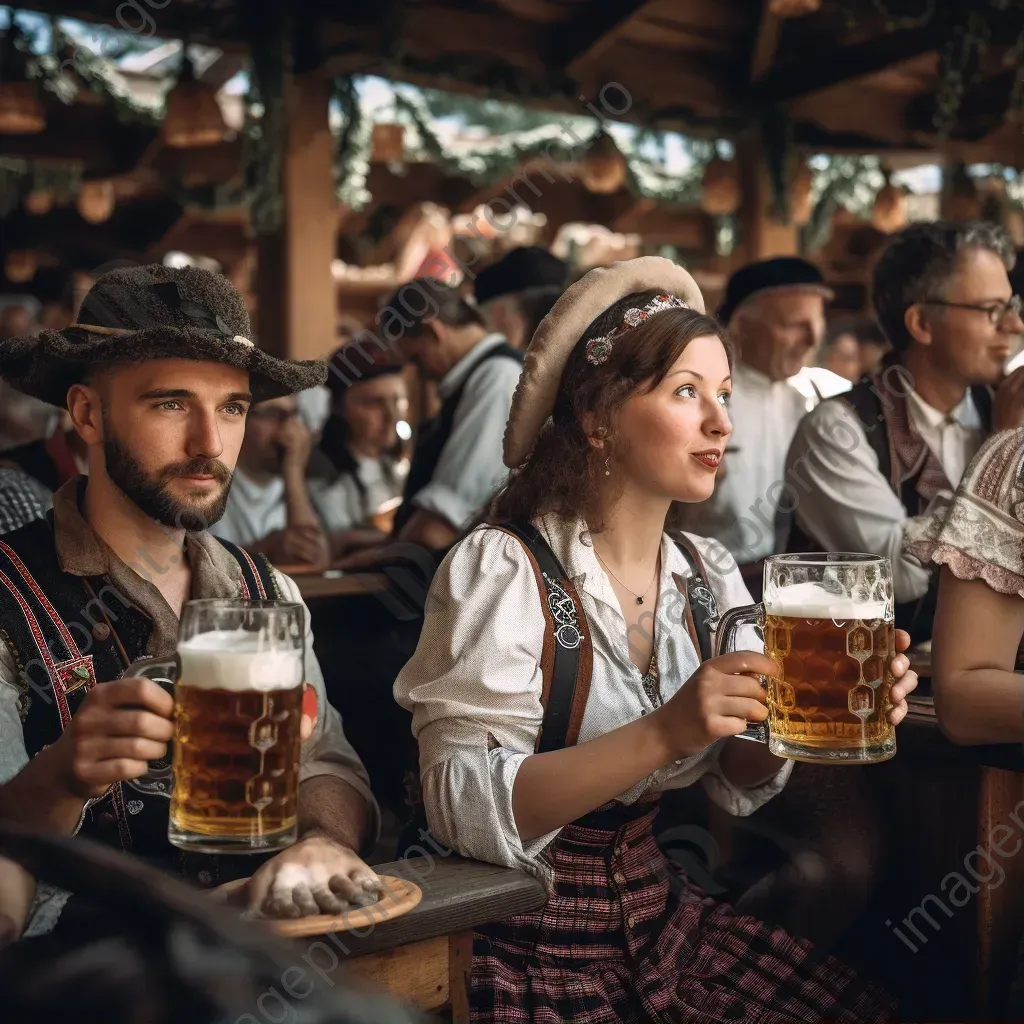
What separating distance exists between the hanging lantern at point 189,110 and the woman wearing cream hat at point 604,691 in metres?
3.86

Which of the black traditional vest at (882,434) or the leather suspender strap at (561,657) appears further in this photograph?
the black traditional vest at (882,434)

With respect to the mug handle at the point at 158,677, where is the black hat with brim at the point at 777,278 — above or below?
above

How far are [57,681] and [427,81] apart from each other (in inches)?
191

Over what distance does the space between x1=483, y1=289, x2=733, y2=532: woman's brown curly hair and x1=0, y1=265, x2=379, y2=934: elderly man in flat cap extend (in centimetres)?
41

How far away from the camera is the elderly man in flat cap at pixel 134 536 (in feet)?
5.12

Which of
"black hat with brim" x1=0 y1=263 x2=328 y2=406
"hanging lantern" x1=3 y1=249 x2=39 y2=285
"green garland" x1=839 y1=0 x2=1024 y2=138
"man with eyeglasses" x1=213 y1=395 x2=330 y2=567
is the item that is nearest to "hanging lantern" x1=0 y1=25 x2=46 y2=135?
"man with eyeglasses" x1=213 y1=395 x2=330 y2=567

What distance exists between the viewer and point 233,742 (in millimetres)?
1168

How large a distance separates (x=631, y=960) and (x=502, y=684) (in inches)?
18.3

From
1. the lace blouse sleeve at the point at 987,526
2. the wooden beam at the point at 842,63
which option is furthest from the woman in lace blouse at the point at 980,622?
the wooden beam at the point at 842,63

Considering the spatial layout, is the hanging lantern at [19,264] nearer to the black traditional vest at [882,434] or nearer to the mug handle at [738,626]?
the black traditional vest at [882,434]

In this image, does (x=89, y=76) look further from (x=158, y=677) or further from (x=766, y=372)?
(x=158, y=677)

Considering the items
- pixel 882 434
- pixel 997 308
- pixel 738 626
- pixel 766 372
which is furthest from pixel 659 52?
pixel 738 626

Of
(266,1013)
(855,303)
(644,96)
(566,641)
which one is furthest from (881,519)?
(855,303)

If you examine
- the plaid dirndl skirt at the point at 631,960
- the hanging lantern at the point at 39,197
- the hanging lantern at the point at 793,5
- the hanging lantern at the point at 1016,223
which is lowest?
the plaid dirndl skirt at the point at 631,960
